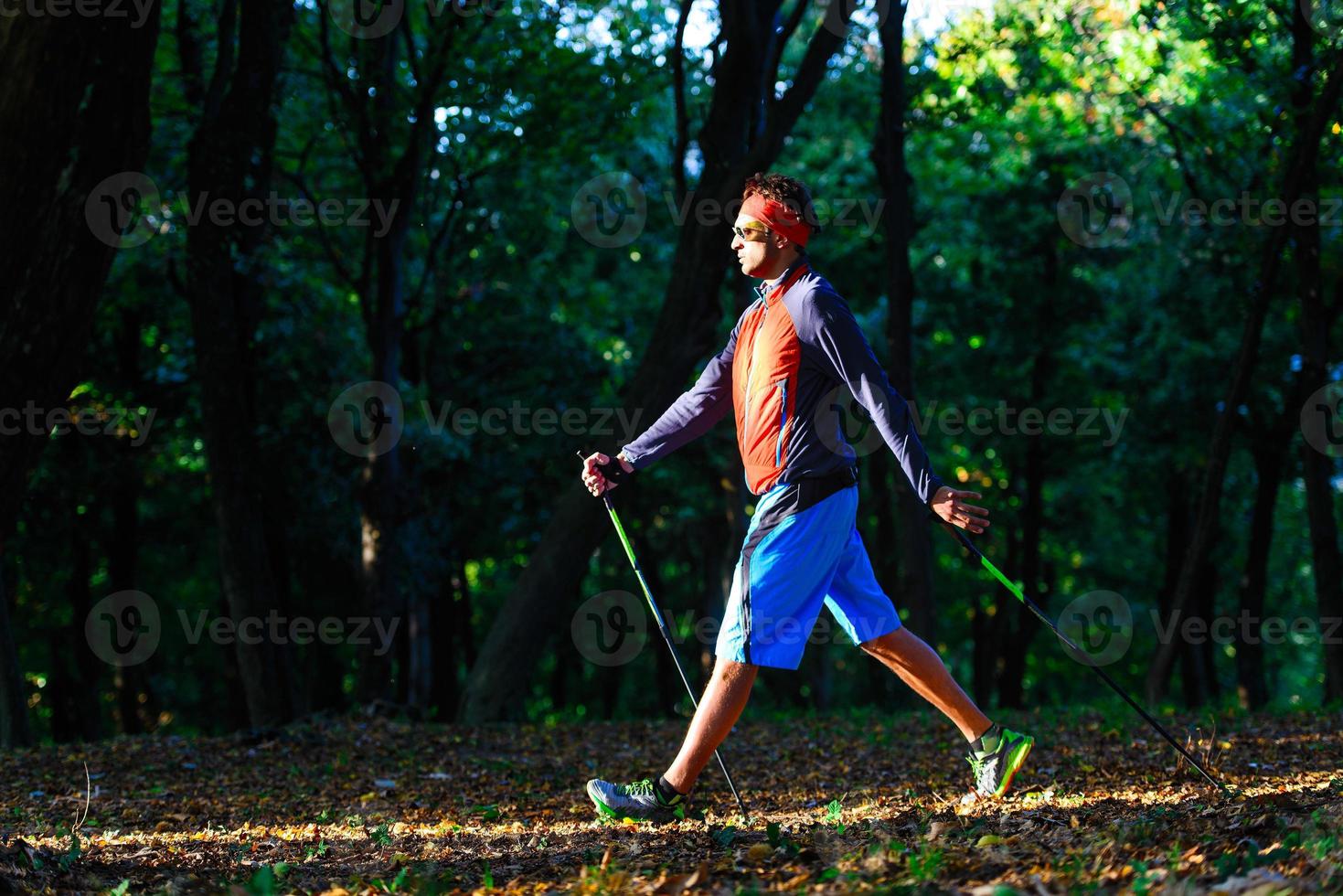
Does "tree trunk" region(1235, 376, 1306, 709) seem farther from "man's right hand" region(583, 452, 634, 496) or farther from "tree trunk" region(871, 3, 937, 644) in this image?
"man's right hand" region(583, 452, 634, 496)

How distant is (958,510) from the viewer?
4.54m

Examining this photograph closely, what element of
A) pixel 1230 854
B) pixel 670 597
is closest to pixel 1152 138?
pixel 1230 854

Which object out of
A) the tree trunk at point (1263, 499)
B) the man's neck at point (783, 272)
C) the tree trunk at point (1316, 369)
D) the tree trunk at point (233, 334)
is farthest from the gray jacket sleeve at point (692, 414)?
the tree trunk at point (1263, 499)

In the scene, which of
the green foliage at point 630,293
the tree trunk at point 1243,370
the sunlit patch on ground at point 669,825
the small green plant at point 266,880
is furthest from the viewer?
the green foliage at point 630,293

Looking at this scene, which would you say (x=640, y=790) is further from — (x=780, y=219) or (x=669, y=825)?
(x=780, y=219)

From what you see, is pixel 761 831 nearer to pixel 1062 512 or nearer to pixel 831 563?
pixel 831 563

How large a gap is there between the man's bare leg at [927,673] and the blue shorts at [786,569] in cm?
31

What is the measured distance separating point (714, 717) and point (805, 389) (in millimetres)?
1248

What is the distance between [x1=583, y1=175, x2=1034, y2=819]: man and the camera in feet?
15.4

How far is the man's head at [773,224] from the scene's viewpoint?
4926 millimetres

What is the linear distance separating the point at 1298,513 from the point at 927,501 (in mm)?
26265

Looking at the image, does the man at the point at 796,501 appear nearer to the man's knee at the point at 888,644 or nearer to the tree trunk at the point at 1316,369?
the man's knee at the point at 888,644

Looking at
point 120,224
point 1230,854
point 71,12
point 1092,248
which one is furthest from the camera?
point 1092,248

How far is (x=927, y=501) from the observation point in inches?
183
